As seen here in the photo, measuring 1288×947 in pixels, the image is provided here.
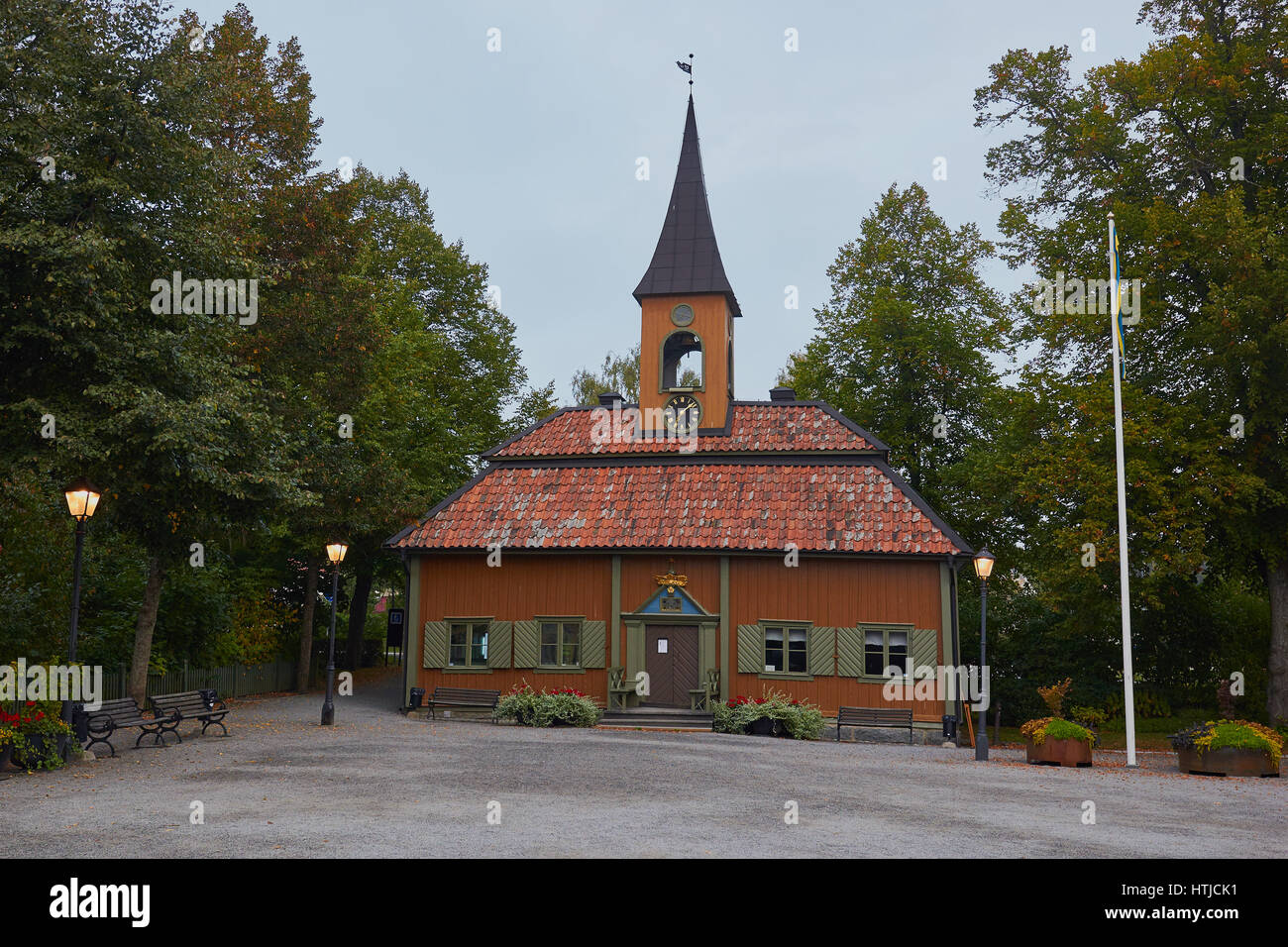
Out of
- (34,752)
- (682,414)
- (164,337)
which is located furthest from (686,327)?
(34,752)

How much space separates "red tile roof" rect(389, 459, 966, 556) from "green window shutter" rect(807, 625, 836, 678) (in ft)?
6.61

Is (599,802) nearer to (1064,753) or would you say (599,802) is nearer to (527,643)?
(1064,753)

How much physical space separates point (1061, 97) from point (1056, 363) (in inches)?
259

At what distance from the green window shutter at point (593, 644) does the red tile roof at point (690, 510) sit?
195cm

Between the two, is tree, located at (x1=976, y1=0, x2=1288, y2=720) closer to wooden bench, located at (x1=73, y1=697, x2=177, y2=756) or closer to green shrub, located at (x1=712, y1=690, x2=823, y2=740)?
green shrub, located at (x1=712, y1=690, x2=823, y2=740)

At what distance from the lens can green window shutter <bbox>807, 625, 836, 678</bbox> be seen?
2119 centimetres

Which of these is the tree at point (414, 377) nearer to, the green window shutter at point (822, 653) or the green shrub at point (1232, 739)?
the green window shutter at point (822, 653)

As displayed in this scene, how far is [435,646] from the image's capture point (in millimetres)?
22797

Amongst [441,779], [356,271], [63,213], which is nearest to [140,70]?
[63,213]

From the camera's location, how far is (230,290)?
18.2 m

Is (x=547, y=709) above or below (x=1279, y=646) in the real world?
below

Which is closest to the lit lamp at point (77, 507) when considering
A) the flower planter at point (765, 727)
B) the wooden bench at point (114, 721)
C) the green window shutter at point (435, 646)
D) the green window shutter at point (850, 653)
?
the wooden bench at point (114, 721)

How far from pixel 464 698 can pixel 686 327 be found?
1090 cm

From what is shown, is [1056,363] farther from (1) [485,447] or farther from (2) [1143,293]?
(1) [485,447]
